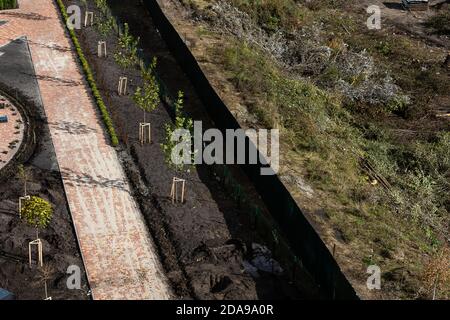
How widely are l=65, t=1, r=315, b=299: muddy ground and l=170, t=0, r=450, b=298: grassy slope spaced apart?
8.62 ft

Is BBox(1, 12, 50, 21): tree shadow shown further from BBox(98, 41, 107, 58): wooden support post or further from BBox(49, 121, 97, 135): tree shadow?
BBox(49, 121, 97, 135): tree shadow

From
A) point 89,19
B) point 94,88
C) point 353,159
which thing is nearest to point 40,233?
point 94,88

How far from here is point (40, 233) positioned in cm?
2516

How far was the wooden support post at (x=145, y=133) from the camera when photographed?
1221 inches

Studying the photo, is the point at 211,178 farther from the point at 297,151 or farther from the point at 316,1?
the point at 316,1

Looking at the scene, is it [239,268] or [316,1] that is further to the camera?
[316,1]

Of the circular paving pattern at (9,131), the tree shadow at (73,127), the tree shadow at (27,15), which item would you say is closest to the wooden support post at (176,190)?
the tree shadow at (73,127)

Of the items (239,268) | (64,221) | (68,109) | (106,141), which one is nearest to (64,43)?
(68,109)

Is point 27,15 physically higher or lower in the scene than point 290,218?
higher

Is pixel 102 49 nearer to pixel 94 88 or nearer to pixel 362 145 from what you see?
pixel 94 88

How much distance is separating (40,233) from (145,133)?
8.19m
